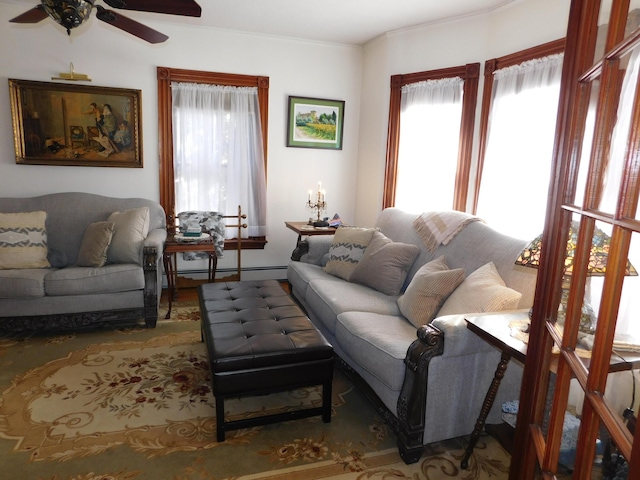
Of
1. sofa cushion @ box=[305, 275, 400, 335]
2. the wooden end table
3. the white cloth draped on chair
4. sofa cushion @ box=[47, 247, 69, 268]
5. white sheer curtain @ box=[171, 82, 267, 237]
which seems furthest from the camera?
white sheer curtain @ box=[171, 82, 267, 237]

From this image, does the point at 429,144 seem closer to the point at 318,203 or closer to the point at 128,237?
the point at 318,203

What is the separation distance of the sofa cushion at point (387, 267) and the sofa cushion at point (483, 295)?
0.67 meters

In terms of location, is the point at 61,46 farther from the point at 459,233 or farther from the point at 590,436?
the point at 590,436

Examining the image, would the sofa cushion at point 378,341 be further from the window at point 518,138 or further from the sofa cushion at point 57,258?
the sofa cushion at point 57,258

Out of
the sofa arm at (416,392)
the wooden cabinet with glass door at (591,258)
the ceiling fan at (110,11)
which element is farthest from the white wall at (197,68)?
the wooden cabinet with glass door at (591,258)

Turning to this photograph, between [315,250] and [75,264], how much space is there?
6.76ft

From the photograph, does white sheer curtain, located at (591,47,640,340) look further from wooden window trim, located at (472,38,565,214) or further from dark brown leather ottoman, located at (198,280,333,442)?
wooden window trim, located at (472,38,565,214)

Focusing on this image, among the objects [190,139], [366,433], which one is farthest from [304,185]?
[366,433]

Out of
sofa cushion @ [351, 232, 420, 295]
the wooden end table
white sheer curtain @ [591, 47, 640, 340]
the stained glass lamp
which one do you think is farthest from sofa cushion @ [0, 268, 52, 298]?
white sheer curtain @ [591, 47, 640, 340]

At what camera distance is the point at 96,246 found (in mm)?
3393

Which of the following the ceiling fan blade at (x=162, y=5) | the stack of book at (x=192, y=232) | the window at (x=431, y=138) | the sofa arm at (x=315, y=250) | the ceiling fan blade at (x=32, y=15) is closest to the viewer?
the ceiling fan blade at (x=162, y=5)

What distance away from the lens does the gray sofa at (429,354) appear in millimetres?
1932

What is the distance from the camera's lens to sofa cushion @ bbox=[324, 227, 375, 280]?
3.37 metres

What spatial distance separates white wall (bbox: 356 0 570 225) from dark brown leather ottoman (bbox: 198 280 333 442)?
7.95 ft
